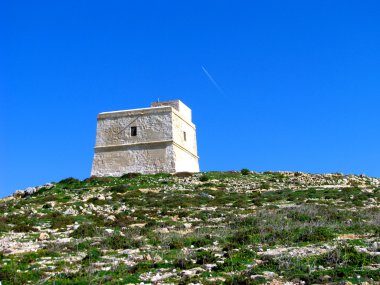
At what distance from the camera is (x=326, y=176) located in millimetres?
36562

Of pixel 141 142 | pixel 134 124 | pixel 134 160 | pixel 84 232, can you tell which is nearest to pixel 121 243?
pixel 84 232

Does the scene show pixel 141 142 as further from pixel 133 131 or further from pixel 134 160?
pixel 134 160

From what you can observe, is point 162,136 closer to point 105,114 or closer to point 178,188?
point 105,114

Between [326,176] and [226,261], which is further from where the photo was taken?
[326,176]

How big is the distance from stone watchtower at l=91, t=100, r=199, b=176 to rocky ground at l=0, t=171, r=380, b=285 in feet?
31.2

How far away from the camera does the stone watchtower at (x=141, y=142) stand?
40.2 metres

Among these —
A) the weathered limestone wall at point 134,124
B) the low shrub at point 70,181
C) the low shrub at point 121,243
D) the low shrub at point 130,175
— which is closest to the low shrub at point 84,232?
the low shrub at point 121,243

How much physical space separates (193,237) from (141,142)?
1063 inches

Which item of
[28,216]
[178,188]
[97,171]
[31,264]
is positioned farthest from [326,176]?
[31,264]

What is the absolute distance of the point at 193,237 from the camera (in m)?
14.3

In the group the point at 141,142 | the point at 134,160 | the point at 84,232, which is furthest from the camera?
the point at 141,142

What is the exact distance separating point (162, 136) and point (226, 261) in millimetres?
29935

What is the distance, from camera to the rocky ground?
33.2ft

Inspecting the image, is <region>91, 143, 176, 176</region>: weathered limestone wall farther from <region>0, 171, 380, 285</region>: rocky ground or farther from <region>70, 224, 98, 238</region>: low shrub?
<region>70, 224, 98, 238</region>: low shrub
